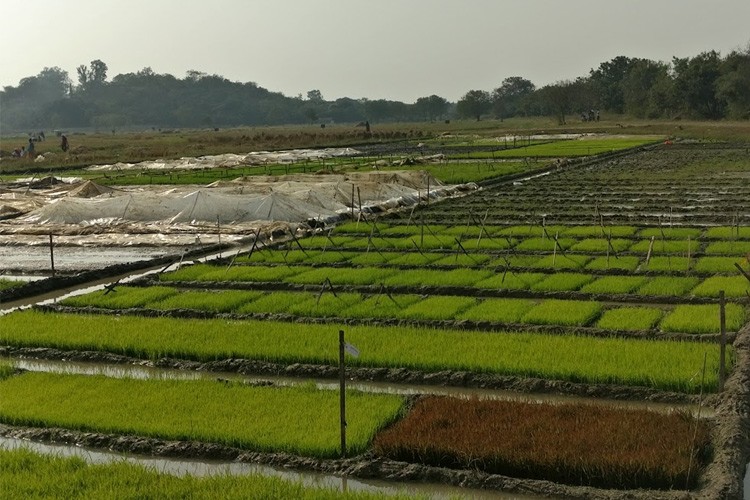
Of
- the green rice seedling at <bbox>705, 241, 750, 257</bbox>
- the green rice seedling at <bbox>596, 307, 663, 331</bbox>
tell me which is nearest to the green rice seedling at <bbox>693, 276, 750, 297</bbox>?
the green rice seedling at <bbox>596, 307, 663, 331</bbox>

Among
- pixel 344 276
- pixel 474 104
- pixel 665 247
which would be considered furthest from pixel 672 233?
pixel 474 104

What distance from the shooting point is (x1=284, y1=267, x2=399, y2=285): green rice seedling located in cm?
1188

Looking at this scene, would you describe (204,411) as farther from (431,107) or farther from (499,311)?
(431,107)

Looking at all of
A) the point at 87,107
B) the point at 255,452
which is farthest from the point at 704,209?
the point at 87,107

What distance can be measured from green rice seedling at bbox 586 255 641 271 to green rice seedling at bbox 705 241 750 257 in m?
1.28

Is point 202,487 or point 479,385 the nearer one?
point 202,487

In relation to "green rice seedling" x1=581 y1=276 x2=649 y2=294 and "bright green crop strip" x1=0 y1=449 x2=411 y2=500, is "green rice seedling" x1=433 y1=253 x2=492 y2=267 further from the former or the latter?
"bright green crop strip" x1=0 y1=449 x2=411 y2=500

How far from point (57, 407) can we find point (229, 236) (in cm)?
959

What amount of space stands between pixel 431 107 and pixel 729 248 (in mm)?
104188

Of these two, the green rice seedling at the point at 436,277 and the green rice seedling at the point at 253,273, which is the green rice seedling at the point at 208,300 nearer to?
the green rice seedling at the point at 253,273

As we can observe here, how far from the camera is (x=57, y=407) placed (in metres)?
7.26

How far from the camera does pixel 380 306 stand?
33.9 ft

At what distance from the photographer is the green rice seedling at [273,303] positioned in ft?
34.1

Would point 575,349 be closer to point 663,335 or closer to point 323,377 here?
point 663,335
